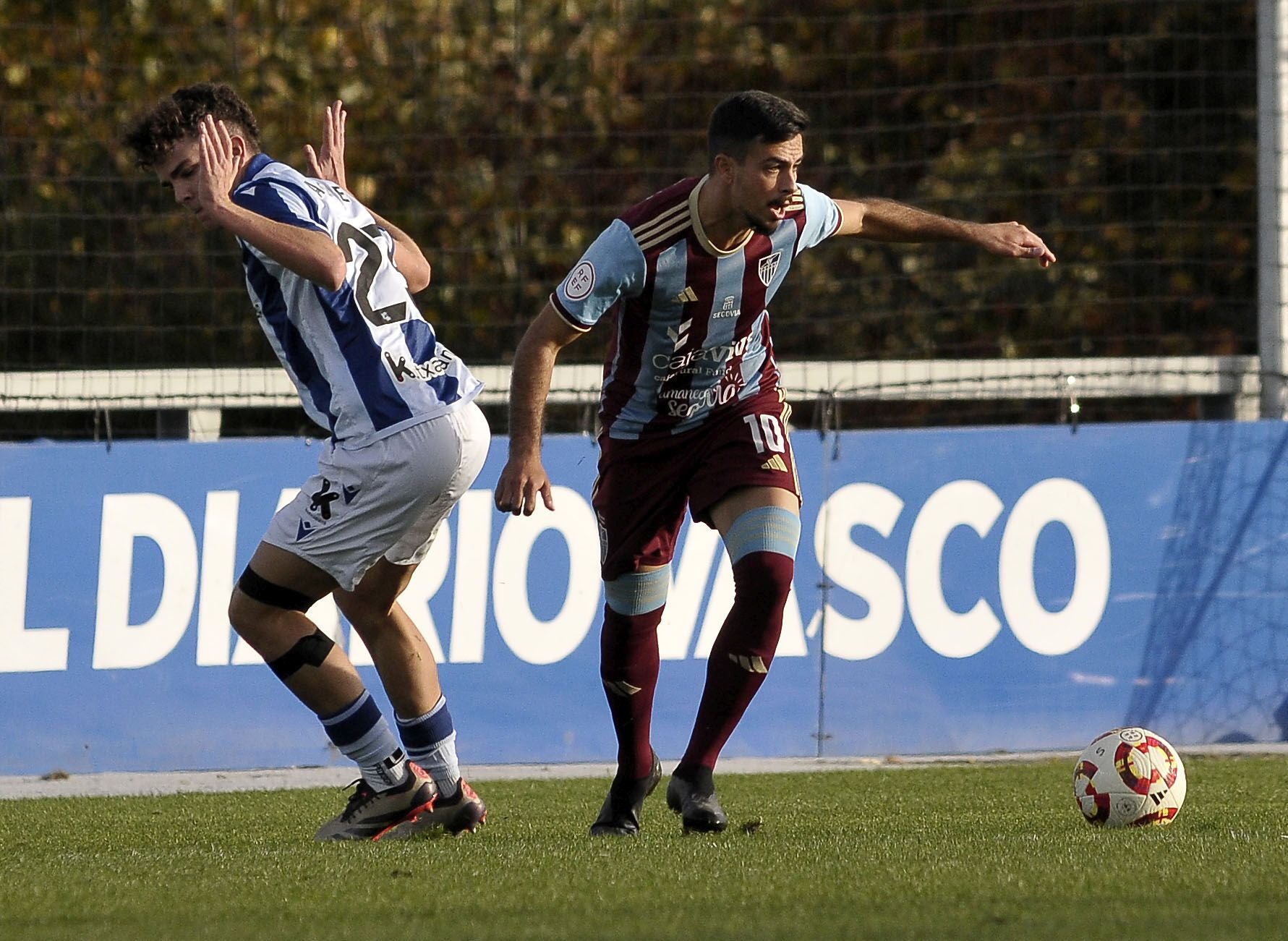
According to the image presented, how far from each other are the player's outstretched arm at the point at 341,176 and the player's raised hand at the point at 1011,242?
161 centimetres

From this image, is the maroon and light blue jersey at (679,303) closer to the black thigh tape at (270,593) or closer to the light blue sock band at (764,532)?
the light blue sock band at (764,532)

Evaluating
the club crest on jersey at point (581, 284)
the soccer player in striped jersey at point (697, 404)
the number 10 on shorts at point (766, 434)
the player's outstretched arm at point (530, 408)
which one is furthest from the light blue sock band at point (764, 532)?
the club crest on jersey at point (581, 284)

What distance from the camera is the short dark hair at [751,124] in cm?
529

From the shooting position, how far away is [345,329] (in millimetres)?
5293

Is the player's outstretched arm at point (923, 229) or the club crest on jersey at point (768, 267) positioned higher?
the player's outstretched arm at point (923, 229)

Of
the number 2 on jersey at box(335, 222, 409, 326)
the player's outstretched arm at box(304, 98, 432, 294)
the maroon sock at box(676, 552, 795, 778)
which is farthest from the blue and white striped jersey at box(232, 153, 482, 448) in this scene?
the maroon sock at box(676, 552, 795, 778)

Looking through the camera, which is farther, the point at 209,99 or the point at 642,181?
the point at 642,181

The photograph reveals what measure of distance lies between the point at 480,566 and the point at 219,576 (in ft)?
3.49

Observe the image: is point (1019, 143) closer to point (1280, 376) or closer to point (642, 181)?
point (642, 181)

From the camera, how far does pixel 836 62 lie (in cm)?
1487

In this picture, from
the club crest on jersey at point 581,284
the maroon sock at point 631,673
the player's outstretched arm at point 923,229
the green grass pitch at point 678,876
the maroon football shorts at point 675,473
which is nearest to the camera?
the green grass pitch at point 678,876

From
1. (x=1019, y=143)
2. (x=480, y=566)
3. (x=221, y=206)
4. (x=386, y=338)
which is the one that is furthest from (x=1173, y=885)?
(x=1019, y=143)

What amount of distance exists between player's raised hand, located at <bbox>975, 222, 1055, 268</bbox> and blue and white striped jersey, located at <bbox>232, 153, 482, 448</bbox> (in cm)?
157

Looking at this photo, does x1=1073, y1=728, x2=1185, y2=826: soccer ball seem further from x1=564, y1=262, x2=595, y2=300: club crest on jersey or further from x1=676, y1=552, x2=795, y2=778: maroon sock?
x1=564, y1=262, x2=595, y2=300: club crest on jersey
